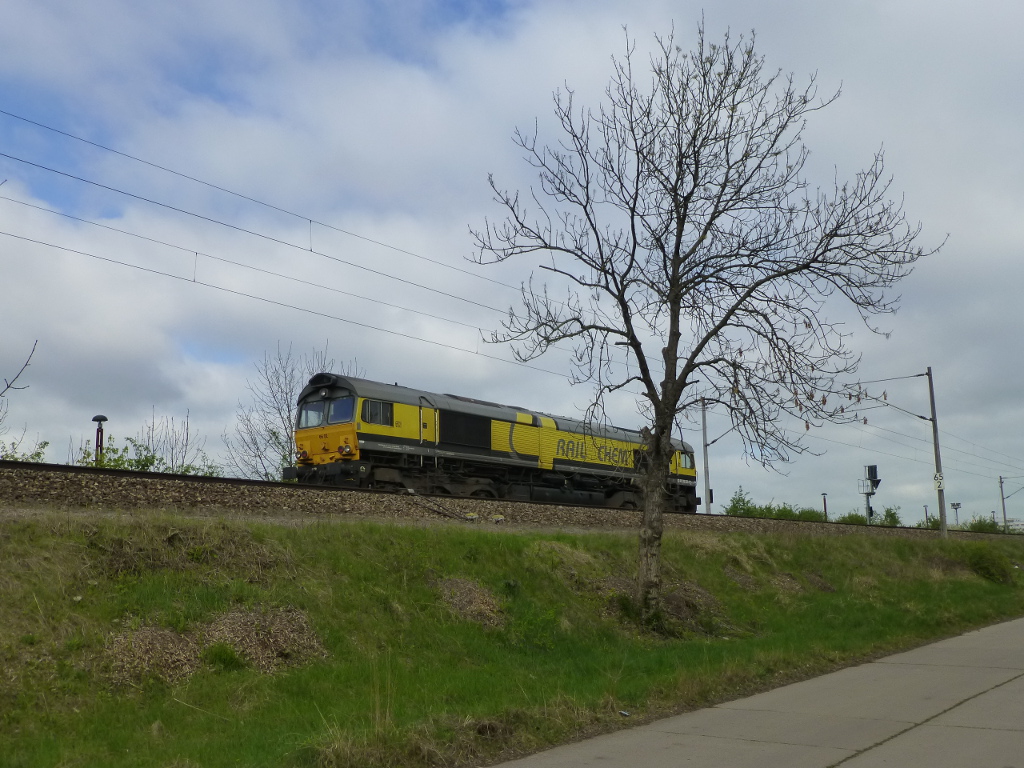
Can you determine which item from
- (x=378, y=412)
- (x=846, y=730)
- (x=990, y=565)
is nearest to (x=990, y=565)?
(x=990, y=565)

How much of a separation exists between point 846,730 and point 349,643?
18.4 ft

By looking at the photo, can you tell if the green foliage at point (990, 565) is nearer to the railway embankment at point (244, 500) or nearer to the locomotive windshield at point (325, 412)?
the railway embankment at point (244, 500)

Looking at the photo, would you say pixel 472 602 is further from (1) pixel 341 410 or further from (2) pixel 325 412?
(2) pixel 325 412

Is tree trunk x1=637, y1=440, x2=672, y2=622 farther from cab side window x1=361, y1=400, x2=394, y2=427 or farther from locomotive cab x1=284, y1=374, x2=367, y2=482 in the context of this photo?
cab side window x1=361, y1=400, x2=394, y2=427

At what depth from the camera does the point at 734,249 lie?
14305 mm

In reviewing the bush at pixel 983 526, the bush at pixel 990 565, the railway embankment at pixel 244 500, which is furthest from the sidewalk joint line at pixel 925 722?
the bush at pixel 983 526

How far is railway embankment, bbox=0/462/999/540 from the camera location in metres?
12.8

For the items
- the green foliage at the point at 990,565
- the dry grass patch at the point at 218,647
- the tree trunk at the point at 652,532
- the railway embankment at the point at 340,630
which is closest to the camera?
the railway embankment at the point at 340,630

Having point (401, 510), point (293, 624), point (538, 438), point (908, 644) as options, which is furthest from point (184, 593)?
point (538, 438)

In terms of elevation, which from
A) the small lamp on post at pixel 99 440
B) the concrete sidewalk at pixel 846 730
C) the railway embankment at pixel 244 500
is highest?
the small lamp on post at pixel 99 440

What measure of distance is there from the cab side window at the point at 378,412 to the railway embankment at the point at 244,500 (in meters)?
4.14

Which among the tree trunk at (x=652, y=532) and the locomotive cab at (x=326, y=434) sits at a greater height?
the locomotive cab at (x=326, y=434)

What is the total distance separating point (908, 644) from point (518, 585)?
665 cm

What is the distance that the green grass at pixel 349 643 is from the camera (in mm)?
7613
